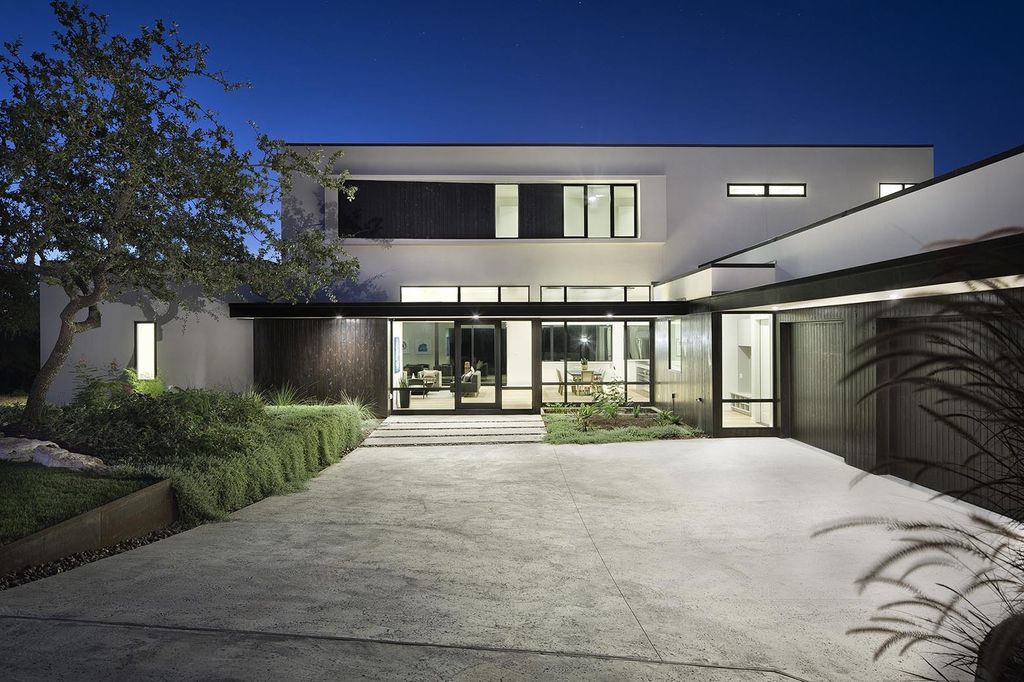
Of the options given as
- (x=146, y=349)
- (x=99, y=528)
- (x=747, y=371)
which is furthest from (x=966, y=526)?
(x=146, y=349)

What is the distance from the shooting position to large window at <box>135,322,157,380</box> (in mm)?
16578

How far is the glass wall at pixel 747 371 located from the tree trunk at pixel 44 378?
12143mm

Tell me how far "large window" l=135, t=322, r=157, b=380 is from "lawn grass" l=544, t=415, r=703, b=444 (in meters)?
10.5

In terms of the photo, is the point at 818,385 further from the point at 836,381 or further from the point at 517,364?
the point at 517,364

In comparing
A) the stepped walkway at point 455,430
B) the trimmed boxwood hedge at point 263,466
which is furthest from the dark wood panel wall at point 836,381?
the trimmed boxwood hedge at point 263,466

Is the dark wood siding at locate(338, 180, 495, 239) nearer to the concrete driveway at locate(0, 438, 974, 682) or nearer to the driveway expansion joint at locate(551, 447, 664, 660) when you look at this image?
the driveway expansion joint at locate(551, 447, 664, 660)

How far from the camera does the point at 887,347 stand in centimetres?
1045

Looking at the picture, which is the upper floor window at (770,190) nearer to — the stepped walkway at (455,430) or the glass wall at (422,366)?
the stepped walkway at (455,430)

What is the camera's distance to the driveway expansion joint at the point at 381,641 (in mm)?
4094

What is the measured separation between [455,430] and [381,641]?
1045 centimetres

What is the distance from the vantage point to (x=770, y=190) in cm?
1888

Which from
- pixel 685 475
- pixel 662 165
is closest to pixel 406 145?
pixel 662 165

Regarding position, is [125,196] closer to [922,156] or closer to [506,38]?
[922,156]

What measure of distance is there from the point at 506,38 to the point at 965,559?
1783 inches
